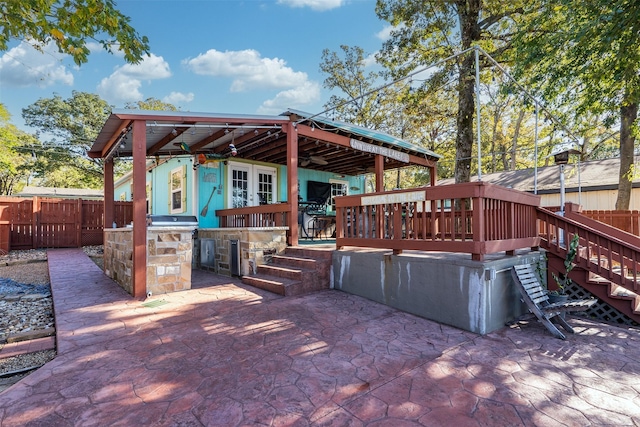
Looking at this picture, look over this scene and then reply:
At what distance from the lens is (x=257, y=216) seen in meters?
7.04

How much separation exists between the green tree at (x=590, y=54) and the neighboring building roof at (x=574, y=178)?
475cm

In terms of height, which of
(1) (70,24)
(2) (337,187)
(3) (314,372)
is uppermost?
(1) (70,24)

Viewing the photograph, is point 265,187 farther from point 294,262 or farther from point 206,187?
point 294,262

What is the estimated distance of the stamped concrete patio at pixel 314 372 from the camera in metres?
1.95

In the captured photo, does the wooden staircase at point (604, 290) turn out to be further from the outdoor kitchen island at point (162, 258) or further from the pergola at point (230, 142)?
the outdoor kitchen island at point (162, 258)

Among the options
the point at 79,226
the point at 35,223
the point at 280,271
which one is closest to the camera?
the point at 280,271

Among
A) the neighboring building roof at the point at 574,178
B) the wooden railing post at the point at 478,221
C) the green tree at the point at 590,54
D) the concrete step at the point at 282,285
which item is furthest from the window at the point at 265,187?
the neighboring building roof at the point at 574,178

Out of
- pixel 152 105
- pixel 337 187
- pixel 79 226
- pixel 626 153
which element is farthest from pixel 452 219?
pixel 152 105

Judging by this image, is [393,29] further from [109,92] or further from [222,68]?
[109,92]

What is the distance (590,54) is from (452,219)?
209 inches

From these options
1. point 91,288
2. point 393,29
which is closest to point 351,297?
point 91,288

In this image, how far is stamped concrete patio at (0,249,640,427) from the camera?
195cm

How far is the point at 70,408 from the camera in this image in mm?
1981

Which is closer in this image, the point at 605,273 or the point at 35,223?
the point at 605,273
